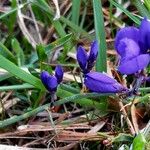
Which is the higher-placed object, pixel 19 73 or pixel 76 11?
pixel 76 11

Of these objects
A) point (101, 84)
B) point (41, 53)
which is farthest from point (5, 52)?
point (101, 84)

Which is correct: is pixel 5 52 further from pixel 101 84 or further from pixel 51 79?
pixel 101 84

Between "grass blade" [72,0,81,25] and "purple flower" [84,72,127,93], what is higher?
"grass blade" [72,0,81,25]

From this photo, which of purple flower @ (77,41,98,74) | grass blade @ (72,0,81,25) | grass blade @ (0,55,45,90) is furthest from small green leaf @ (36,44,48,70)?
grass blade @ (72,0,81,25)

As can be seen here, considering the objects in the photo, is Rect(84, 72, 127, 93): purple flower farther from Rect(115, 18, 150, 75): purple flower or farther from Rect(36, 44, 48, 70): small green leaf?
Rect(36, 44, 48, 70): small green leaf

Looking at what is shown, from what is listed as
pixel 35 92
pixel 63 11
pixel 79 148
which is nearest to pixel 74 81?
pixel 35 92

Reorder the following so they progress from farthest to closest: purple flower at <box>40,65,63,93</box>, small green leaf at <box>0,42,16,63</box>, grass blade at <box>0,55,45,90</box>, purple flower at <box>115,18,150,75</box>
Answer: small green leaf at <box>0,42,16,63</box>, grass blade at <box>0,55,45,90</box>, purple flower at <box>40,65,63,93</box>, purple flower at <box>115,18,150,75</box>

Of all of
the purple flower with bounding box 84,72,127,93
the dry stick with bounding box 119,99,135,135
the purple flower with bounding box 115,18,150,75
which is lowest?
the dry stick with bounding box 119,99,135,135
